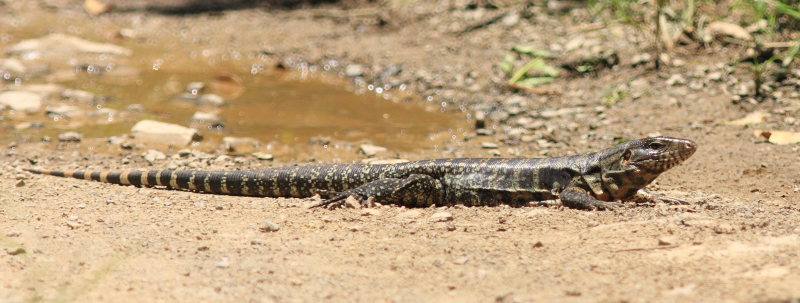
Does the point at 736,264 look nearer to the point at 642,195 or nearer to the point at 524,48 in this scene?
the point at 642,195

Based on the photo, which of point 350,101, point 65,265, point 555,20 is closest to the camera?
point 65,265

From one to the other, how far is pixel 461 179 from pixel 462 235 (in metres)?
1.48

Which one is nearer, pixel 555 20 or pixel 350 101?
pixel 350 101

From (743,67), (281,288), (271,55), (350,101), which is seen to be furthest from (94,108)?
(743,67)

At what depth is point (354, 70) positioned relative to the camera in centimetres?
1261

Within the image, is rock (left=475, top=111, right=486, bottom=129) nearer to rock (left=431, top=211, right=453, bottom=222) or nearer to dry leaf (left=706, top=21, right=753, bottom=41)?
dry leaf (left=706, top=21, right=753, bottom=41)

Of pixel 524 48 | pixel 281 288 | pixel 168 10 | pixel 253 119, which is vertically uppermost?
pixel 168 10

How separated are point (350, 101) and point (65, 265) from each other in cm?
669

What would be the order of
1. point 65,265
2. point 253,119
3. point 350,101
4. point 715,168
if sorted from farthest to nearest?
point 350,101, point 253,119, point 715,168, point 65,265

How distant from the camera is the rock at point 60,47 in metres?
13.2

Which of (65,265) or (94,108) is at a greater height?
(94,108)

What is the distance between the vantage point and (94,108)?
10.3 metres

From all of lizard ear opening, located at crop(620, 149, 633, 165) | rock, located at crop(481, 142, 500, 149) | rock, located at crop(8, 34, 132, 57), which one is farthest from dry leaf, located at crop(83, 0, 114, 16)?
lizard ear opening, located at crop(620, 149, 633, 165)

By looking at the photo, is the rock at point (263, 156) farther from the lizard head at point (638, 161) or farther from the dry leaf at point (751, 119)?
the dry leaf at point (751, 119)
